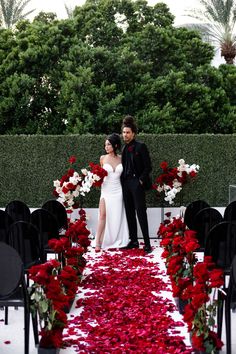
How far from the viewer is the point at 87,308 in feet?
20.7

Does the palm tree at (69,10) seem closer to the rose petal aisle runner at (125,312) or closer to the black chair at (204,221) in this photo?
the rose petal aisle runner at (125,312)

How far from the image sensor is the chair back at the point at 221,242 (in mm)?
5734

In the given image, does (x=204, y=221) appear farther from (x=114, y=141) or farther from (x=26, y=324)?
(x=114, y=141)

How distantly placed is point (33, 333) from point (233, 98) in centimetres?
1511

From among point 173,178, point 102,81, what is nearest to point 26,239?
point 173,178

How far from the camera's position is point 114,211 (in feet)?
33.0

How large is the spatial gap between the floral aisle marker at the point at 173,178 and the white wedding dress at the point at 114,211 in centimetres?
133

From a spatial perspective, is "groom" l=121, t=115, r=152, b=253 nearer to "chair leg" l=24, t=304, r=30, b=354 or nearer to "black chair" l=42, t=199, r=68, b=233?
A: "black chair" l=42, t=199, r=68, b=233

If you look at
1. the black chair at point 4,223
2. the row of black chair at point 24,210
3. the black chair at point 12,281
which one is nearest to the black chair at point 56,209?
the row of black chair at point 24,210

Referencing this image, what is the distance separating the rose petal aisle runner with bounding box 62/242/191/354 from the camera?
509cm

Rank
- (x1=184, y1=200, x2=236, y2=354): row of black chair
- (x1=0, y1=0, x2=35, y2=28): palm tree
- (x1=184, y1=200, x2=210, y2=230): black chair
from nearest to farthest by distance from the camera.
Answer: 1. (x1=184, y1=200, x2=236, y2=354): row of black chair
2. (x1=184, y1=200, x2=210, y2=230): black chair
3. (x1=0, y1=0, x2=35, y2=28): palm tree

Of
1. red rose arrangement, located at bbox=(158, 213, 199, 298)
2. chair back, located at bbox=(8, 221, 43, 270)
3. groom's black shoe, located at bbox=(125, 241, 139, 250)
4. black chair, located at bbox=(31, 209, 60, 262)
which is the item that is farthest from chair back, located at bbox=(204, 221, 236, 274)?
groom's black shoe, located at bbox=(125, 241, 139, 250)

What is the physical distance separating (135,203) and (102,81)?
790 centimetres

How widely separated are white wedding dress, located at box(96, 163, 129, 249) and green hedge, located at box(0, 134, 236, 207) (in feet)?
6.42
